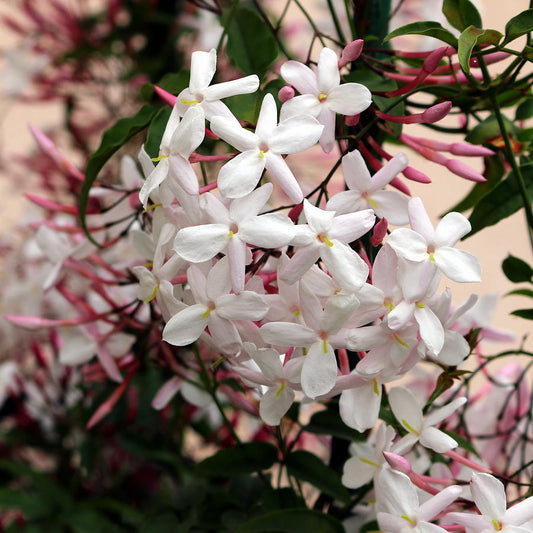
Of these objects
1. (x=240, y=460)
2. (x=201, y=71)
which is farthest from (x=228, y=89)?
(x=240, y=460)

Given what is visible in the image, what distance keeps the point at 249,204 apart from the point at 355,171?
5cm

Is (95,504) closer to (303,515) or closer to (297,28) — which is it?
(303,515)

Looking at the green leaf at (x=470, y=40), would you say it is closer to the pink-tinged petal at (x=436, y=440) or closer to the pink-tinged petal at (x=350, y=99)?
the pink-tinged petal at (x=350, y=99)

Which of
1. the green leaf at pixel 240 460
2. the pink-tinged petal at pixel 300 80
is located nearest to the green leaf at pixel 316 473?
the green leaf at pixel 240 460

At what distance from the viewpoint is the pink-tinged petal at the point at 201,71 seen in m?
0.29

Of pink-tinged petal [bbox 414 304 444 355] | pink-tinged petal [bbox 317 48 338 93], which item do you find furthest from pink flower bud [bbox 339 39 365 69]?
pink-tinged petal [bbox 414 304 444 355]

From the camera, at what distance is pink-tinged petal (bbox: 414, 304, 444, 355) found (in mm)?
272

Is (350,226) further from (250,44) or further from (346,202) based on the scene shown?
(250,44)

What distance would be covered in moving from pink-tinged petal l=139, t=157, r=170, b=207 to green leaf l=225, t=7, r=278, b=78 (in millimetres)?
109

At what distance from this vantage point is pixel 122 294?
1.68 ft

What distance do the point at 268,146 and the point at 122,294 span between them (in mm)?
269

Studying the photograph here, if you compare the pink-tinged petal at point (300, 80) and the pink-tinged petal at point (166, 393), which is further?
the pink-tinged petal at point (166, 393)

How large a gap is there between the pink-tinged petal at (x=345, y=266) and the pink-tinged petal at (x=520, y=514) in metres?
0.12

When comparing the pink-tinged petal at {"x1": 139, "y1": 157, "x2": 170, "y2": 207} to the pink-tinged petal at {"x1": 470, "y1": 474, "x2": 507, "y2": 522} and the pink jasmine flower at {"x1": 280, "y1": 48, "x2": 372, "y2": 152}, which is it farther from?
the pink-tinged petal at {"x1": 470, "y1": 474, "x2": 507, "y2": 522}
